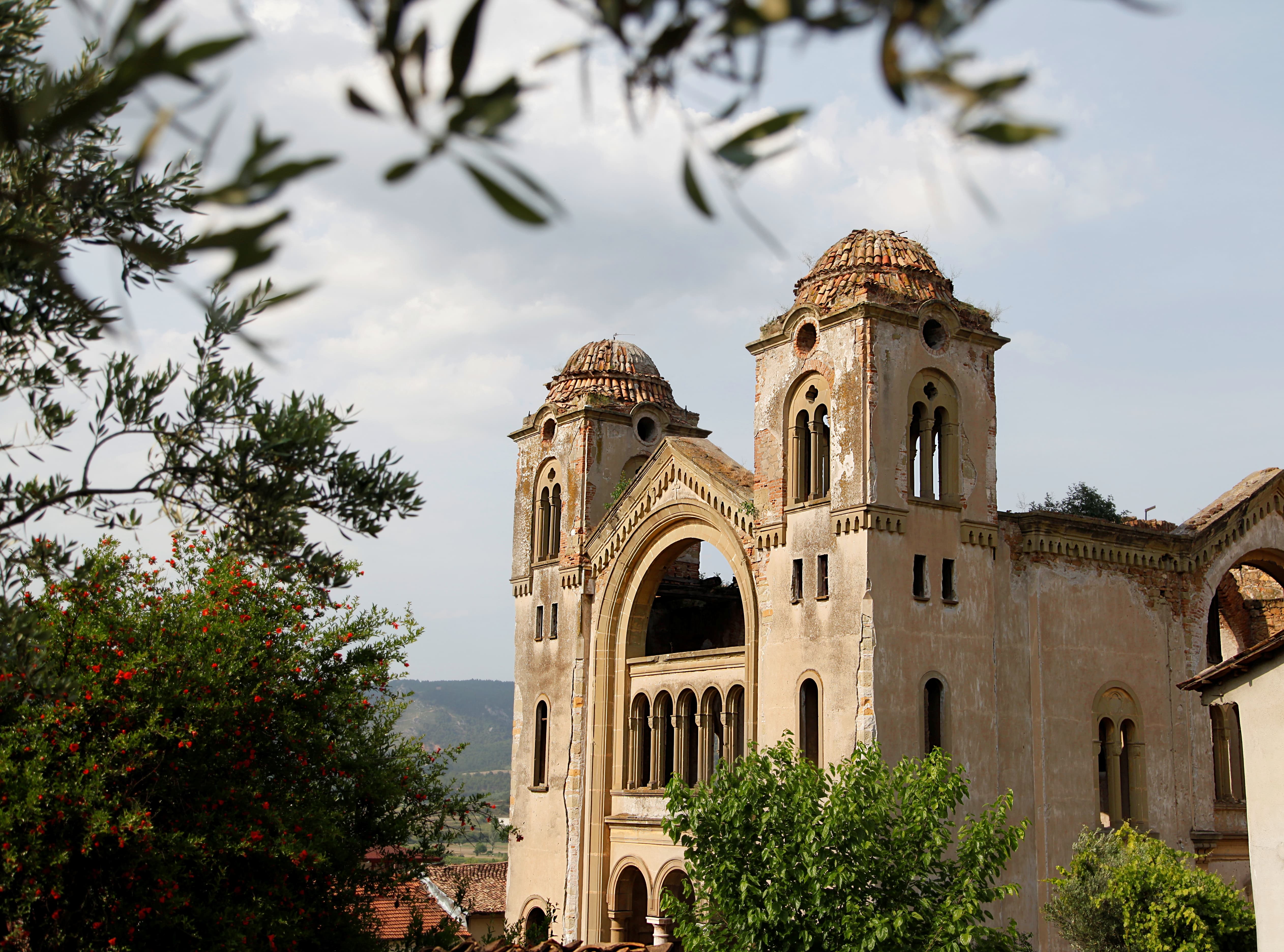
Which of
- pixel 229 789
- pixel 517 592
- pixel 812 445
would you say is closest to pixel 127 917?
pixel 229 789

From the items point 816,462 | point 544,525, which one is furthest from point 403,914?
point 816,462

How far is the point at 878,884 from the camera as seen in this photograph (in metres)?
16.0

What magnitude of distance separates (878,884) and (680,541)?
11090mm

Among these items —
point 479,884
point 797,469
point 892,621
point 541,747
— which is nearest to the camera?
point 892,621

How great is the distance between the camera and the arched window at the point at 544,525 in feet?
98.8

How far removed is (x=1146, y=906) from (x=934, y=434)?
8.34 meters

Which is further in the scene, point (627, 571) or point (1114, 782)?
point (627, 571)

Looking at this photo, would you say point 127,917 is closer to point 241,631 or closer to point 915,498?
point 241,631

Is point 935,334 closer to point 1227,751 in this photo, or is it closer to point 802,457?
point 802,457

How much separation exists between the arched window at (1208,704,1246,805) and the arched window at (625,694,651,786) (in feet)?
36.9

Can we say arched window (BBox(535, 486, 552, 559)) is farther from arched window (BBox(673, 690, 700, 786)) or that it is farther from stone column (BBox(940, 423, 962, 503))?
stone column (BBox(940, 423, 962, 503))

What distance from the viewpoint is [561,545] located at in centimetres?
2941

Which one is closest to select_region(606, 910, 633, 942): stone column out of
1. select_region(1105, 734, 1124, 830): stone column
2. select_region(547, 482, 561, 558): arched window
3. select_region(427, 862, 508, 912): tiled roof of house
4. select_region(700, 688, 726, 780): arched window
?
select_region(700, 688, 726, 780): arched window

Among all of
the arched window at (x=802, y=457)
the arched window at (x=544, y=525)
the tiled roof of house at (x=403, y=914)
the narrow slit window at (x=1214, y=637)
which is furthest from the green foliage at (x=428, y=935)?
the narrow slit window at (x=1214, y=637)
